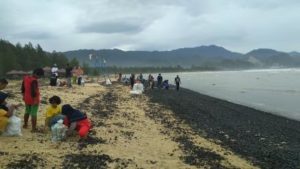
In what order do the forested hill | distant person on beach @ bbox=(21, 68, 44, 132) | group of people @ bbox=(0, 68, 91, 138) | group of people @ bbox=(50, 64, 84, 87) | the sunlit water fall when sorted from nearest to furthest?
group of people @ bbox=(0, 68, 91, 138), distant person on beach @ bbox=(21, 68, 44, 132), group of people @ bbox=(50, 64, 84, 87), the sunlit water, the forested hill

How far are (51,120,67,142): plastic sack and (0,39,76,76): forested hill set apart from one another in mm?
52308

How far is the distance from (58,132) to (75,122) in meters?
0.70

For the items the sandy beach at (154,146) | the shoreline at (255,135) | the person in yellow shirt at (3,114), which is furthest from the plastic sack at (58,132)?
the shoreline at (255,135)

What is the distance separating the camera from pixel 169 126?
1847cm

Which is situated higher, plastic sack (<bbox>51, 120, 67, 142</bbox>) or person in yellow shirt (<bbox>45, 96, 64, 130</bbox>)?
person in yellow shirt (<bbox>45, 96, 64, 130</bbox>)

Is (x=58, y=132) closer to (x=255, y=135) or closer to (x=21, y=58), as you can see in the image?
(x=255, y=135)

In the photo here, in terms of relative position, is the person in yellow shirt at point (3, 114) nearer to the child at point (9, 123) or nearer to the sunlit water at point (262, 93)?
the child at point (9, 123)

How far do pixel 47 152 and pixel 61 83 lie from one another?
25064 mm

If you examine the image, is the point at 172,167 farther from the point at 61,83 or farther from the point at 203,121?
the point at 61,83

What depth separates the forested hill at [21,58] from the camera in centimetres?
6638

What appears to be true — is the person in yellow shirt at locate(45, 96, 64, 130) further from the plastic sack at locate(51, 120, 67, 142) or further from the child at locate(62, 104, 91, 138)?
the plastic sack at locate(51, 120, 67, 142)

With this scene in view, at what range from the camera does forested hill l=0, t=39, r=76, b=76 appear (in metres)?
66.4

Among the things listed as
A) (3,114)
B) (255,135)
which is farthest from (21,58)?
(3,114)

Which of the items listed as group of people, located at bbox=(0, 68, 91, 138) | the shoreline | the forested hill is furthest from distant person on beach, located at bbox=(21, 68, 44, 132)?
the forested hill
